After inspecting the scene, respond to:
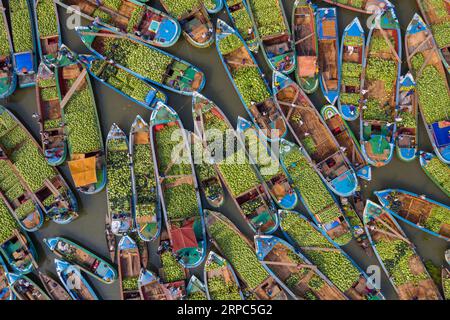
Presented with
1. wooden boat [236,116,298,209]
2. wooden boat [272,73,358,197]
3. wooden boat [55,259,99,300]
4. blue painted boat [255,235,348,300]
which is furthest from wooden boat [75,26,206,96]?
wooden boat [55,259,99,300]

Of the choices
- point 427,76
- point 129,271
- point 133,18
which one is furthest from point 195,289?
point 427,76

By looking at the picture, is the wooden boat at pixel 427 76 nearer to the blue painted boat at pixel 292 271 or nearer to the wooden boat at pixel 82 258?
the blue painted boat at pixel 292 271

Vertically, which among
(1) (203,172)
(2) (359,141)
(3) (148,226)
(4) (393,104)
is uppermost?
(4) (393,104)

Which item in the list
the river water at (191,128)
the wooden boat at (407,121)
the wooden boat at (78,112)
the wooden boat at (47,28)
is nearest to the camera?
the wooden boat at (407,121)

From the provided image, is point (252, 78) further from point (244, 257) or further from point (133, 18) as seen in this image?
point (244, 257)

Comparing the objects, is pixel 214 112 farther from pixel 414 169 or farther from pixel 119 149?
pixel 414 169

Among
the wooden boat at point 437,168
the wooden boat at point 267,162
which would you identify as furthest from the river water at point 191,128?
the wooden boat at point 267,162

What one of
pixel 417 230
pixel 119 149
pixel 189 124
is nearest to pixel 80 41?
pixel 119 149
